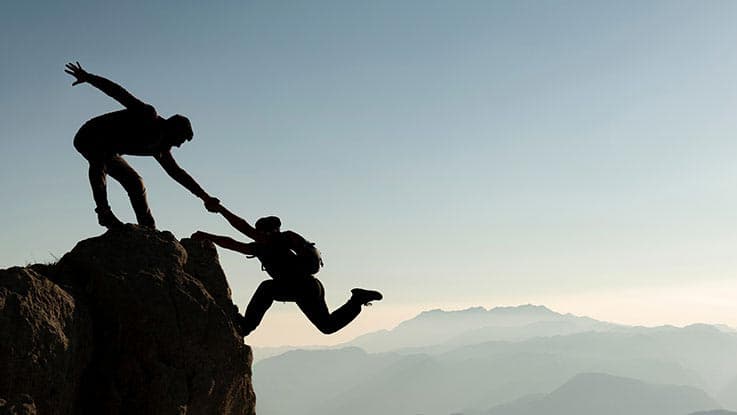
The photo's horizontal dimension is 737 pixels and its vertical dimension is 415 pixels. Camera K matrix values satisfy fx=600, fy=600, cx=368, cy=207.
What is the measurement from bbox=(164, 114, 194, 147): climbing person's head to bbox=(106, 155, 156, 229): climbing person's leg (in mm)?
778

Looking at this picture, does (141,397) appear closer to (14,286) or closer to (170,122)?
Answer: (14,286)

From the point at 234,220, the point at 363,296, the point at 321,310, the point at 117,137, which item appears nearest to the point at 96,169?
the point at 117,137

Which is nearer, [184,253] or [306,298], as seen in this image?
[184,253]

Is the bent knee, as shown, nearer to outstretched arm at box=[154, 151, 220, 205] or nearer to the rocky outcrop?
the rocky outcrop

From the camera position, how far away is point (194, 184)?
9.24 metres

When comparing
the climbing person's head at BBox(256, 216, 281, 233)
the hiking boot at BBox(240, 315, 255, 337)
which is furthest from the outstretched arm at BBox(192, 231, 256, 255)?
the hiking boot at BBox(240, 315, 255, 337)

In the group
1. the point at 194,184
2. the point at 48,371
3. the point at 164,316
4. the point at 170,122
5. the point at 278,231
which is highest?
the point at 170,122

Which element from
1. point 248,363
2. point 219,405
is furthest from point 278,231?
point 219,405


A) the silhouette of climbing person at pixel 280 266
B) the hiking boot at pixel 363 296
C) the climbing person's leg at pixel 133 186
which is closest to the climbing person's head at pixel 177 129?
the climbing person's leg at pixel 133 186

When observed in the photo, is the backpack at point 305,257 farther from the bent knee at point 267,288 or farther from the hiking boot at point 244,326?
the hiking boot at point 244,326

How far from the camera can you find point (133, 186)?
912 cm

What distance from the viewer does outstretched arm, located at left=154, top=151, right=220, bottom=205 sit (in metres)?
9.15

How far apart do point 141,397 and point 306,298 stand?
2881 millimetres

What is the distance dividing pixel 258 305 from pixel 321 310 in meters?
0.96
